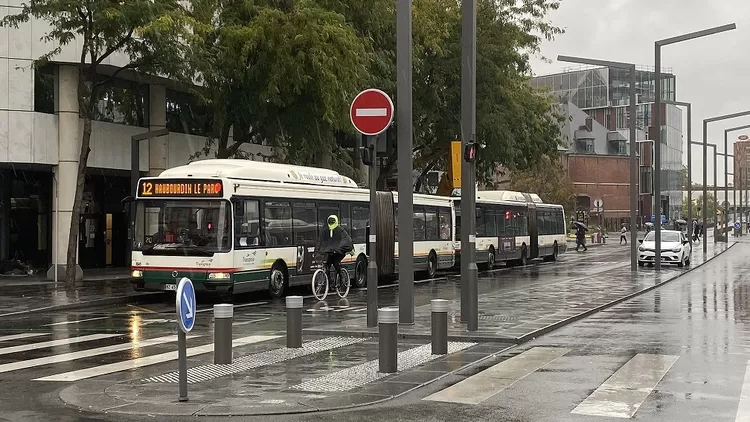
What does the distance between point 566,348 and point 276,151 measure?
2203cm

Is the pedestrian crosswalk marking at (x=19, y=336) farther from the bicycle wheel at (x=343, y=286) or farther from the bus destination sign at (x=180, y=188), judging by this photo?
the bicycle wheel at (x=343, y=286)

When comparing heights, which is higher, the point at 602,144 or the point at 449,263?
the point at 602,144

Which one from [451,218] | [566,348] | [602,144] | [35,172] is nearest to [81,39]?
[35,172]

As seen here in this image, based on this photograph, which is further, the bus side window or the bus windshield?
the bus side window

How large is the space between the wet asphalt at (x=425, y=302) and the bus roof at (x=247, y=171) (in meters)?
3.01

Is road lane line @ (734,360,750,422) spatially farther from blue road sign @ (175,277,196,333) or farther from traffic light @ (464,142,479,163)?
traffic light @ (464,142,479,163)

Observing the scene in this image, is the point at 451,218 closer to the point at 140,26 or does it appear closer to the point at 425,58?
the point at 425,58

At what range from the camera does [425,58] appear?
4019 cm

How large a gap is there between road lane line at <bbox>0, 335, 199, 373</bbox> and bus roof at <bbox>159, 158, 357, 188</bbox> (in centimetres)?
768

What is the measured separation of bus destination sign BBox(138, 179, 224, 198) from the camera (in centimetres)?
2195

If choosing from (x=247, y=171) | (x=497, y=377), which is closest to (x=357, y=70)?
(x=247, y=171)

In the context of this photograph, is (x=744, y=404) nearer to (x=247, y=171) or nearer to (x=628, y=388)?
(x=628, y=388)

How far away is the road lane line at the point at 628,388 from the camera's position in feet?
29.7

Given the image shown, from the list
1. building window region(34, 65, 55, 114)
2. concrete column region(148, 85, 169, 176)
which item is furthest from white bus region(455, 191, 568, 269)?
building window region(34, 65, 55, 114)
